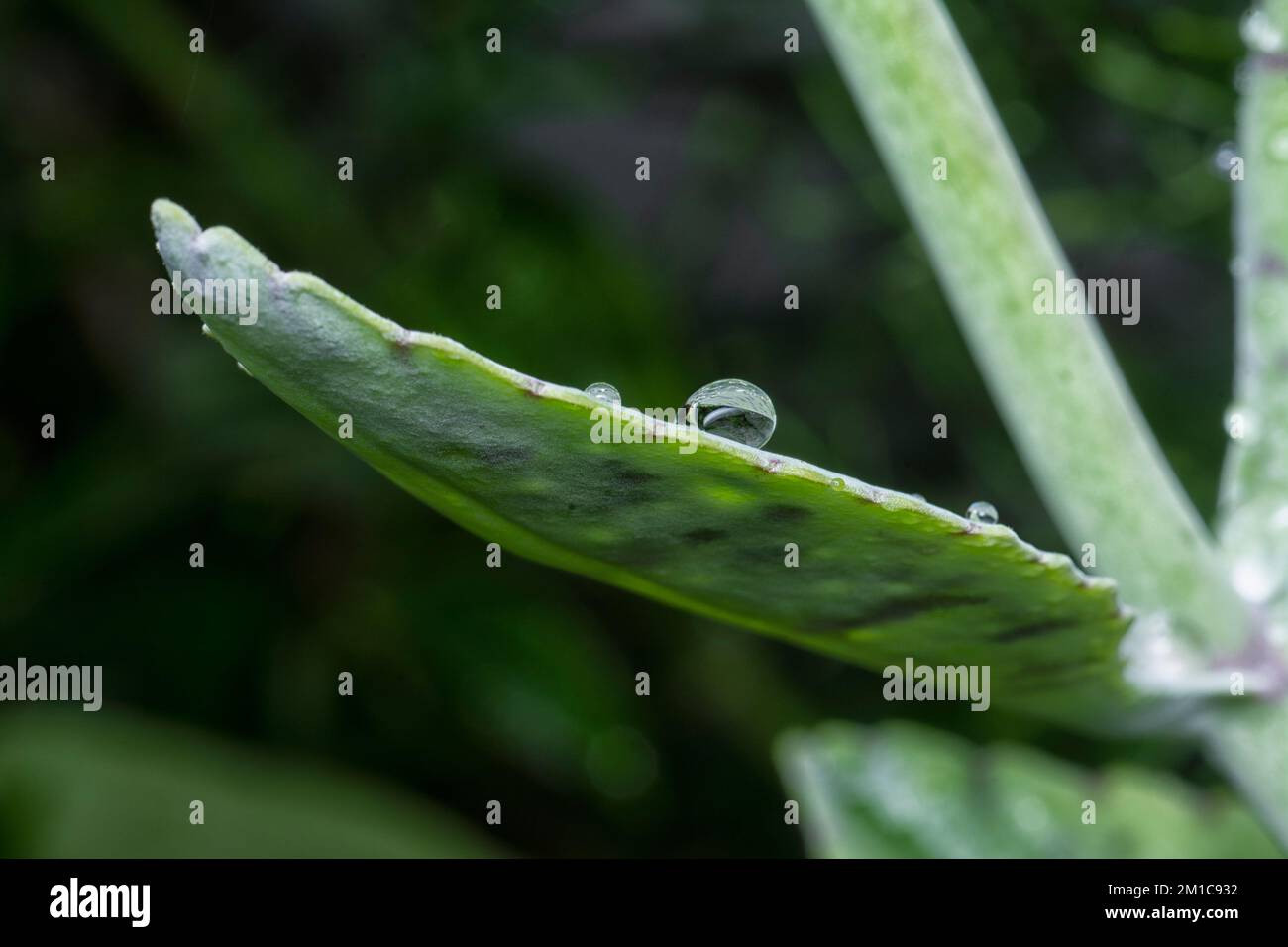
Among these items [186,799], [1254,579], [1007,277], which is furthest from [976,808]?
[186,799]

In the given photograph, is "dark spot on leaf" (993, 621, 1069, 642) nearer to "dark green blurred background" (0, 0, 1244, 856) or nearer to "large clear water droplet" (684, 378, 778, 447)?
"large clear water droplet" (684, 378, 778, 447)

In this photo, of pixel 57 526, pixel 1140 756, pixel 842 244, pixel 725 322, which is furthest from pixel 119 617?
pixel 1140 756

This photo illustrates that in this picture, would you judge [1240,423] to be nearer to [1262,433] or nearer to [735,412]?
[1262,433]

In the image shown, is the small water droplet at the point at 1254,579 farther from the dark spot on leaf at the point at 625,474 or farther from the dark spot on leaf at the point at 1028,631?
the dark spot on leaf at the point at 625,474

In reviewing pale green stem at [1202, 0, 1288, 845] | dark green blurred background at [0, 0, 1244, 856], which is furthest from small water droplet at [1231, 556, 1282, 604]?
dark green blurred background at [0, 0, 1244, 856]

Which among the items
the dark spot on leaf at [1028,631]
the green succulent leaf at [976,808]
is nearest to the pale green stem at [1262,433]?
the dark spot on leaf at [1028,631]

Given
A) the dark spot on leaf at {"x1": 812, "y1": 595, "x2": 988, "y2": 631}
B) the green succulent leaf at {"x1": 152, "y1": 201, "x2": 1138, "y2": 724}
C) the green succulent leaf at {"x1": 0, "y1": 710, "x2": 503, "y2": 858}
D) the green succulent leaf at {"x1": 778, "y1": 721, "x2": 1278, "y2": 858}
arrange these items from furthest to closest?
1. the green succulent leaf at {"x1": 0, "y1": 710, "x2": 503, "y2": 858}
2. the green succulent leaf at {"x1": 778, "y1": 721, "x2": 1278, "y2": 858}
3. the dark spot on leaf at {"x1": 812, "y1": 595, "x2": 988, "y2": 631}
4. the green succulent leaf at {"x1": 152, "y1": 201, "x2": 1138, "y2": 724}
